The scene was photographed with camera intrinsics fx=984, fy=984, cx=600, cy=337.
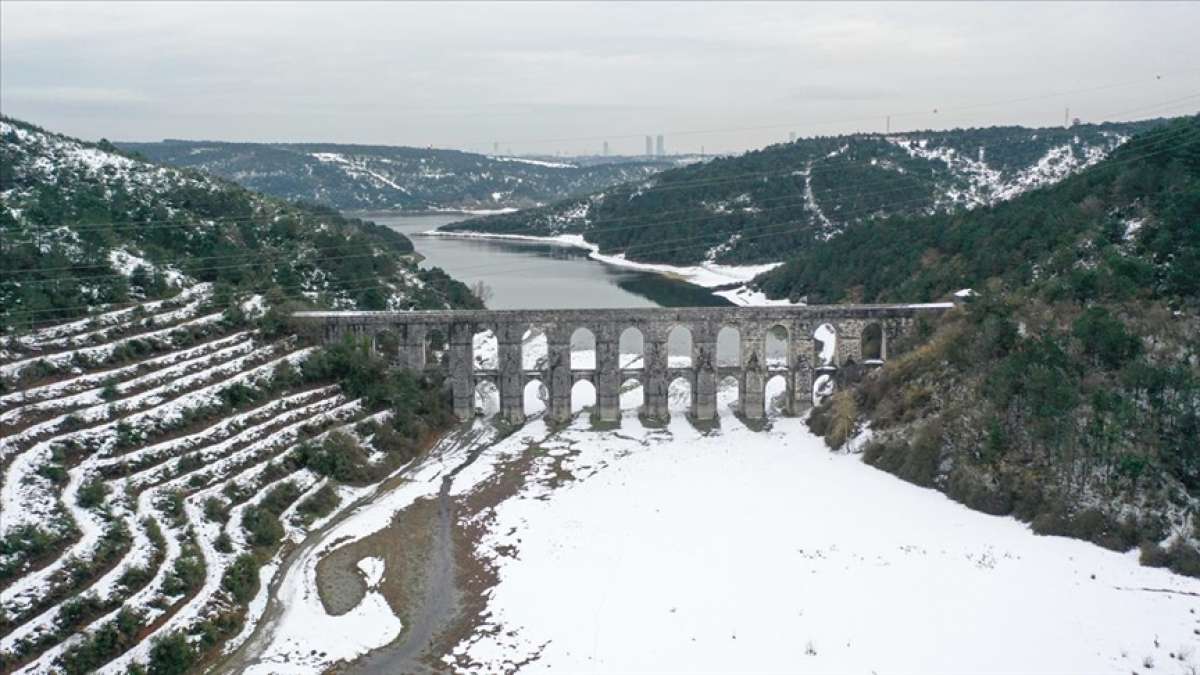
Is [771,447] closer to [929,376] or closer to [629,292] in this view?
[929,376]

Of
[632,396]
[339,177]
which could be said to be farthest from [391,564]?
[339,177]

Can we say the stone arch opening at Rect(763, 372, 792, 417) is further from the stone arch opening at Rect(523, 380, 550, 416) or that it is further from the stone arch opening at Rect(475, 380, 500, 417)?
the stone arch opening at Rect(475, 380, 500, 417)

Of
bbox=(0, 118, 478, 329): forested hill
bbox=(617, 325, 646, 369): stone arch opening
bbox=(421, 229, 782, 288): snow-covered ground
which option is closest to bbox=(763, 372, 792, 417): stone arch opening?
bbox=(617, 325, 646, 369): stone arch opening

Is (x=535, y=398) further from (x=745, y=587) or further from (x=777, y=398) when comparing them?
(x=745, y=587)

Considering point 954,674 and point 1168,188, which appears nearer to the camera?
point 954,674

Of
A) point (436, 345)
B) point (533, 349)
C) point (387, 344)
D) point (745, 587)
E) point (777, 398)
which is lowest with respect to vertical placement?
point (777, 398)

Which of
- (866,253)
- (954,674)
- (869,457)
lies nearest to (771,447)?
(869,457)
